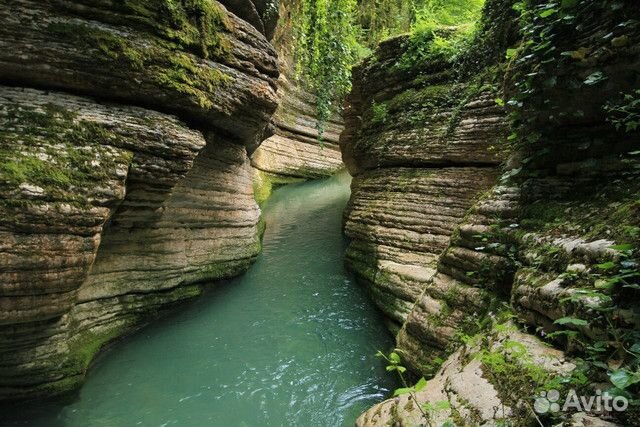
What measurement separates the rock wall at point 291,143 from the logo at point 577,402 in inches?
694

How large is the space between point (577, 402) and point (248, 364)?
4.73 m

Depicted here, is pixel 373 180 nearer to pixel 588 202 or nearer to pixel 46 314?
pixel 588 202

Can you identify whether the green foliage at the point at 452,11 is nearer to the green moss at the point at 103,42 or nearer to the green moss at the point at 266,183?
the green moss at the point at 103,42

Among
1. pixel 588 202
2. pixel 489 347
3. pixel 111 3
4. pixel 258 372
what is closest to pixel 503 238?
pixel 588 202

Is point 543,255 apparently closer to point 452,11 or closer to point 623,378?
point 623,378

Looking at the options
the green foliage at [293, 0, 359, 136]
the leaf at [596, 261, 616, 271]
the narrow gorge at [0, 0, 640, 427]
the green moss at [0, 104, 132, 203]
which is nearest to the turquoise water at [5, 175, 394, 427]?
the narrow gorge at [0, 0, 640, 427]

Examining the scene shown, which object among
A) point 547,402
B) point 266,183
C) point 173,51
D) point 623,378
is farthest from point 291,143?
point 623,378

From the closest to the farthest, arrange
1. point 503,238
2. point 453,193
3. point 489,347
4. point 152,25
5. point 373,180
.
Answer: point 489,347 < point 503,238 < point 152,25 < point 453,193 < point 373,180

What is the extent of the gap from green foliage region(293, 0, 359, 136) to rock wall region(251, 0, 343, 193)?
28.3 ft

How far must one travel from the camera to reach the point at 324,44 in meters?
10.6

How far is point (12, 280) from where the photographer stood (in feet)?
13.3

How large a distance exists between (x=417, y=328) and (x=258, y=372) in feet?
8.21

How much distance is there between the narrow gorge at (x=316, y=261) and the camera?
267 cm

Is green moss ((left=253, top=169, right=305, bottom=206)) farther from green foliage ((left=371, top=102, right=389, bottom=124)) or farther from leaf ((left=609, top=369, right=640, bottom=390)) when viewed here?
leaf ((left=609, top=369, right=640, bottom=390))
